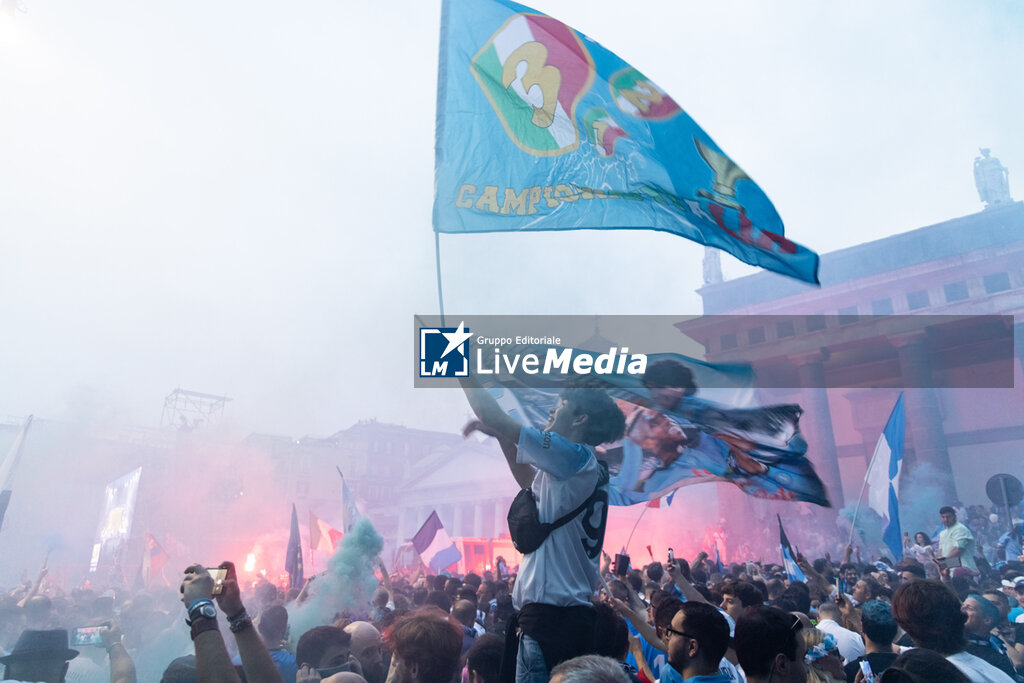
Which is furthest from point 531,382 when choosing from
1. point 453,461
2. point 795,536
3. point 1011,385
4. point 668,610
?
point 453,461

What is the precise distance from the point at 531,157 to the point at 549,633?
14.2ft

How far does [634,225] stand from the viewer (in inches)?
244

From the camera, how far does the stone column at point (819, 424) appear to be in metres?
30.6

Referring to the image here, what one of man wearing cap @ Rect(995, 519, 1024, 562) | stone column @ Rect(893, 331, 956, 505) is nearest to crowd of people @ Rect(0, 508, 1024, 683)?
man wearing cap @ Rect(995, 519, 1024, 562)

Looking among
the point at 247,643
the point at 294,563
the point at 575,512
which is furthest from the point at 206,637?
the point at 294,563

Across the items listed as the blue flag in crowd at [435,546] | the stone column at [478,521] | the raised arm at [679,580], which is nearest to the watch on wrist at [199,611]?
the raised arm at [679,580]

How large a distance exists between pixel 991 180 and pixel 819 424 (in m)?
23.1

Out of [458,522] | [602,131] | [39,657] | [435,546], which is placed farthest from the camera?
[458,522]

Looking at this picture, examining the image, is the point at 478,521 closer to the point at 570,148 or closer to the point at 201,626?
the point at 570,148

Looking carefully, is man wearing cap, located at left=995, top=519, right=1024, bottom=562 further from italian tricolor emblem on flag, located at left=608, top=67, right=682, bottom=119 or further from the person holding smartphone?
the person holding smartphone

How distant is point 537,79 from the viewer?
657 centimetres

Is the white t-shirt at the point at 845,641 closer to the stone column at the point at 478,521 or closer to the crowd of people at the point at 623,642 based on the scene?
the crowd of people at the point at 623,642

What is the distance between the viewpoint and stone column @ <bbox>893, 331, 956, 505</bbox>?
28.3m

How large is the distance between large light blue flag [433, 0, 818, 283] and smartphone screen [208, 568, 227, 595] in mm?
3886
